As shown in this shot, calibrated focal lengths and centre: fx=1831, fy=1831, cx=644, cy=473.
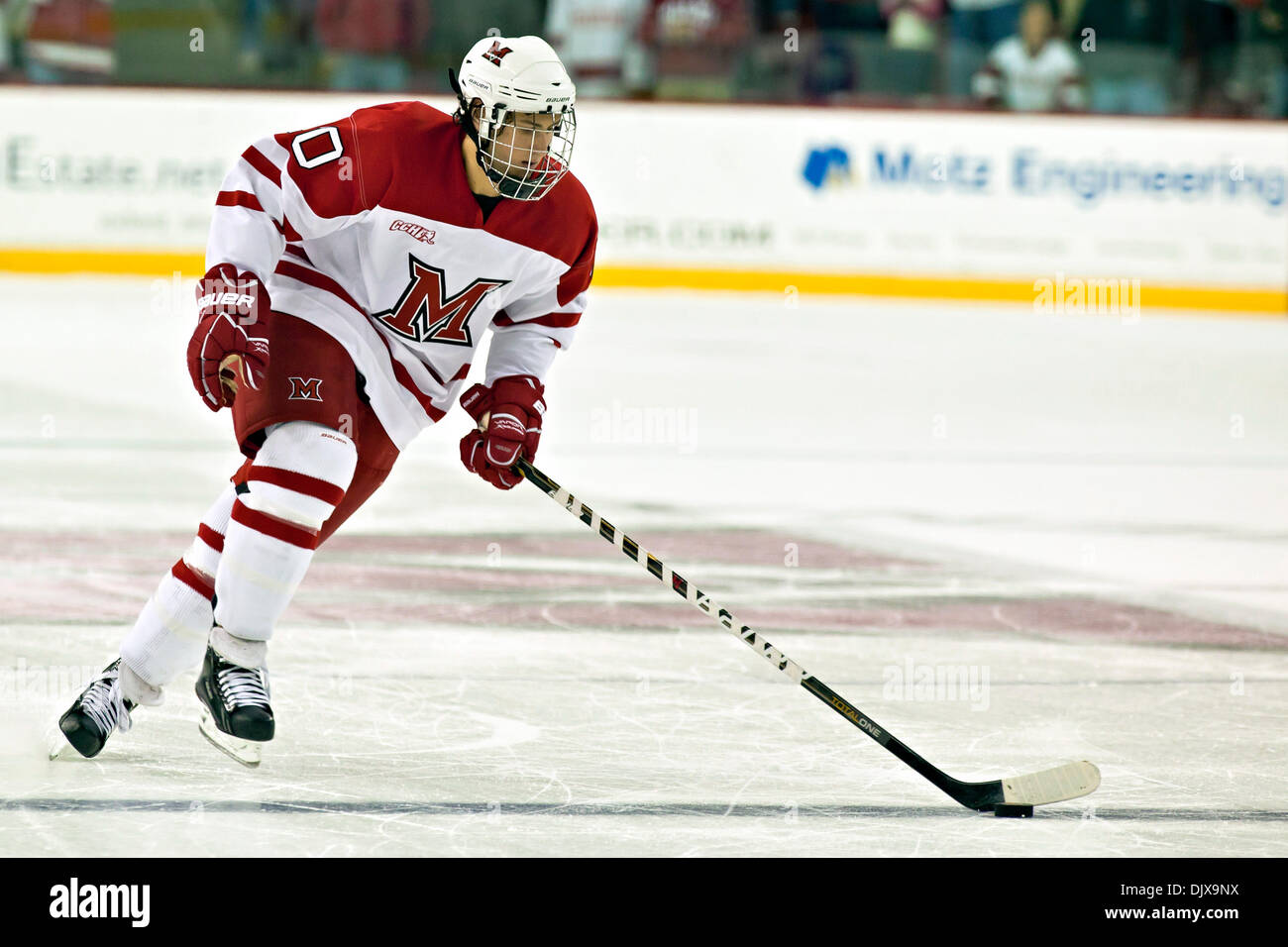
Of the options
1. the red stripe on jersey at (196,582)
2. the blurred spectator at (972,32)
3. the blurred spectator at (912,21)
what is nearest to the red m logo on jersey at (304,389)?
the red stripe on jersey at (196,582)

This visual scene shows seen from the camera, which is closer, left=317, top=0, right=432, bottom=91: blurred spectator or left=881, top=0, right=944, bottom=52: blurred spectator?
left=317, top=0, right=432, bottom=91: blurred spectator

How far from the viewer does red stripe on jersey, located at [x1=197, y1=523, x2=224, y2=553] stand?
2854 mm

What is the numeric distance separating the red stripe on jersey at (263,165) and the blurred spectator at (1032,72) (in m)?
8.72

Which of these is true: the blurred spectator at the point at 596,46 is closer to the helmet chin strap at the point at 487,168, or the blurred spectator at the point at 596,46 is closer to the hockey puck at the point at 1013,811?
the helmet chin strap at the point at 487,168

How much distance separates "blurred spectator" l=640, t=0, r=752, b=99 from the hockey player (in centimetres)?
808

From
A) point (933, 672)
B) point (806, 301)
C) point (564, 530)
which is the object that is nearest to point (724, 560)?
point (564, 530)

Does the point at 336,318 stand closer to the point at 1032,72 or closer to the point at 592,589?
the point at 592,589

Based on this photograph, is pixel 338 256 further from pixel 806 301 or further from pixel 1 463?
pixel 806 301

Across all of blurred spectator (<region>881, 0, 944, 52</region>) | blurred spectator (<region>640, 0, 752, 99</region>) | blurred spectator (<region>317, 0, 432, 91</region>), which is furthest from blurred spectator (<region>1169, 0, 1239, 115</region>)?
blurred spectator (<region>317, 0, 432, 91</region>)

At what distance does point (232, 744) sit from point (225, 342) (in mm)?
667

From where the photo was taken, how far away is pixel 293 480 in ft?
8.87

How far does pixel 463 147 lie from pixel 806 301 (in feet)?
26.5

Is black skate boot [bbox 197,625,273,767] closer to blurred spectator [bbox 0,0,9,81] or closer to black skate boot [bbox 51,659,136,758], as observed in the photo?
black skate boot [bbox 51,659,136,758]

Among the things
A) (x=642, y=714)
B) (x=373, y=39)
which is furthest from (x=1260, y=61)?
(x=642, y=714)
